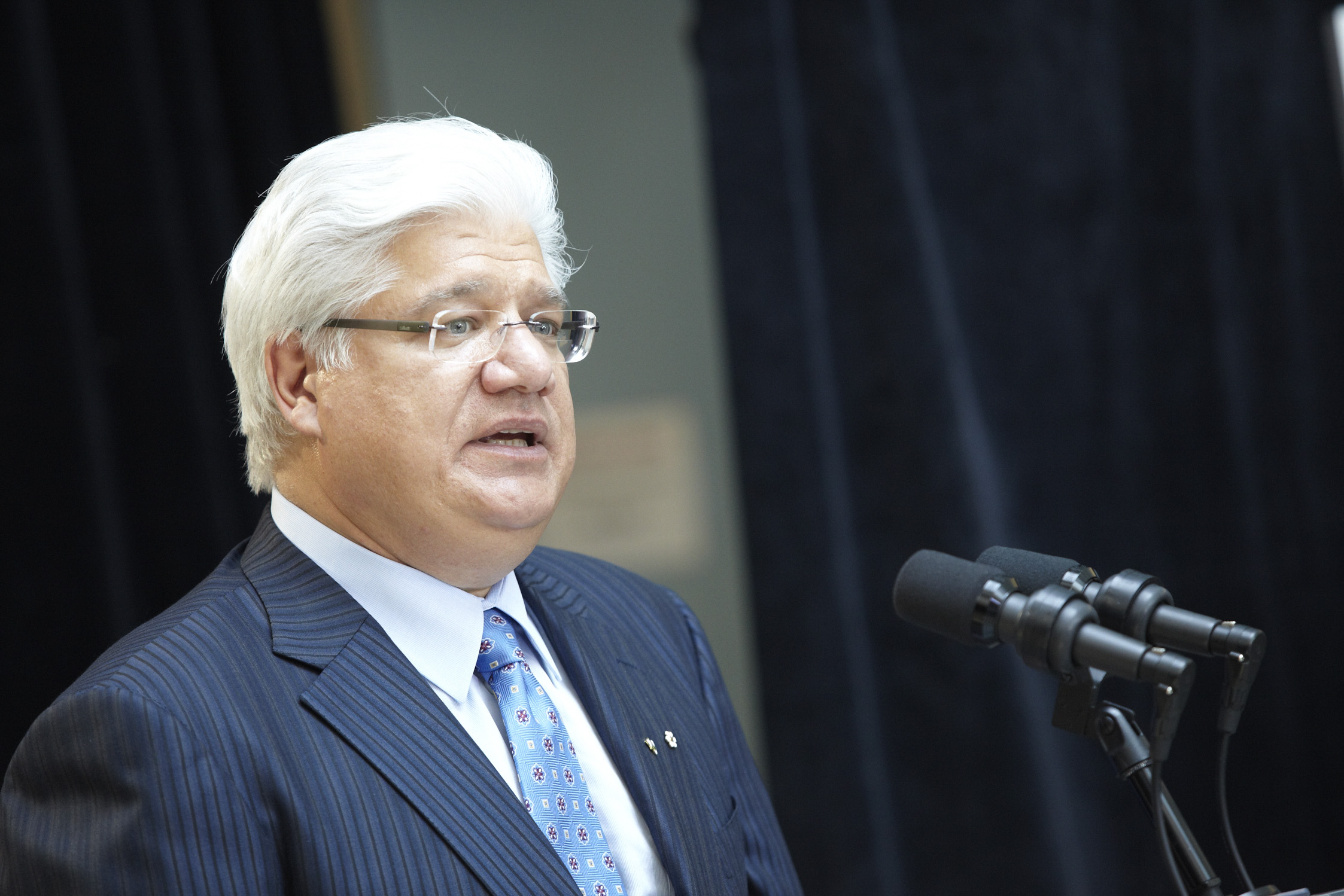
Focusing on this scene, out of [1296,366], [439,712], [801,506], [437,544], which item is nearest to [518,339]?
[437,544]

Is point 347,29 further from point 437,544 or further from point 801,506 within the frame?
point 437,544

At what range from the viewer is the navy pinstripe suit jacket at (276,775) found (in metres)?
1.08

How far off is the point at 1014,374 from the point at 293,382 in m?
1.92

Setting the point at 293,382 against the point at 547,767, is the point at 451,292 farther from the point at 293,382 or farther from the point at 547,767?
the point at 547,767

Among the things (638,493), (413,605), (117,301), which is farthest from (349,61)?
(413,605)

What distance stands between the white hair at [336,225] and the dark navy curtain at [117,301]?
1.07 m

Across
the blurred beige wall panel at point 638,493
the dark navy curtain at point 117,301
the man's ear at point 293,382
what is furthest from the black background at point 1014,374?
the man's ear at point 293,382

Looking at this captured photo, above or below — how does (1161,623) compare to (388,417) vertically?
below

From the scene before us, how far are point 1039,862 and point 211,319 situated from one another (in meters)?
2.20

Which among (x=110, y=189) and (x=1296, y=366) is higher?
(x=110, y=189)

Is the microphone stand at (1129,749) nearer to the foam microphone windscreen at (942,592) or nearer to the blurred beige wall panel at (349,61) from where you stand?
the foam microphone windscreen at (942,592)

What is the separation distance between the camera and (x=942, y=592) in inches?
43.5

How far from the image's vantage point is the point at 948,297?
9.23 feet

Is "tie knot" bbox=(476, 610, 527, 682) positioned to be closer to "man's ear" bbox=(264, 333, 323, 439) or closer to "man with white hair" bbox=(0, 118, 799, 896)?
"man with white hair" bbox=(0, 118, 799, 896)
